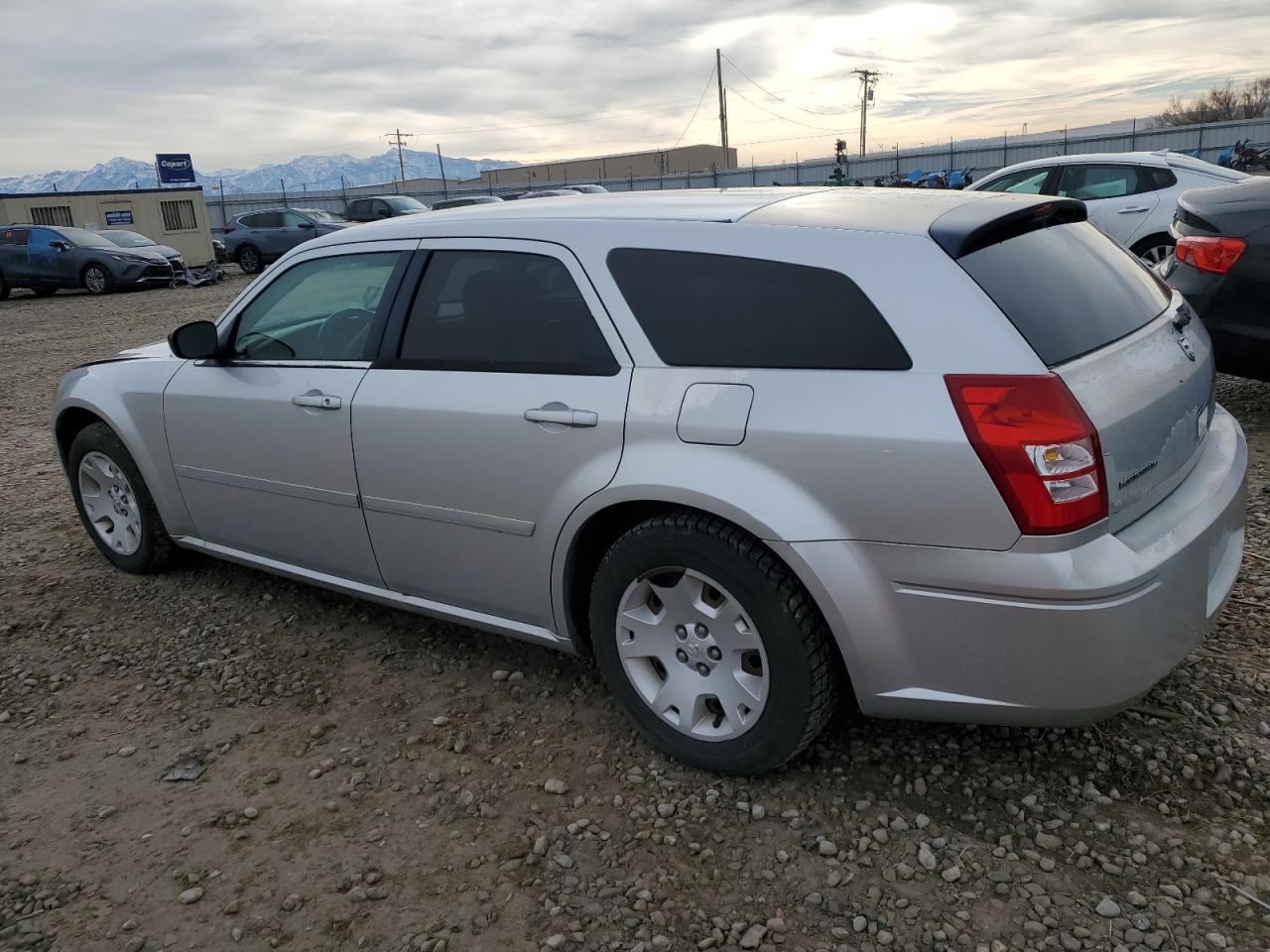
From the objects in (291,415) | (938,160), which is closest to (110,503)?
(291,415)

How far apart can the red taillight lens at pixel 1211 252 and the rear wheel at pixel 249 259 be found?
23445 mm

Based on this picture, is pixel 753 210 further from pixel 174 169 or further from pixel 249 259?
pixel 174 169

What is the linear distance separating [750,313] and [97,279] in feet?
71.3

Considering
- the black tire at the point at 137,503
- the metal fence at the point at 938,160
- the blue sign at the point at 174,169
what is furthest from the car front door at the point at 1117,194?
the blue sign at the point at 174,169

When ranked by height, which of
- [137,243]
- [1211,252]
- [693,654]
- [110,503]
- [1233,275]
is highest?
[137,243]

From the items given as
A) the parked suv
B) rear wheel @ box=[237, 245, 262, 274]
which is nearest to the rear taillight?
the parked suv

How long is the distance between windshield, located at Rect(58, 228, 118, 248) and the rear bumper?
2227 cm

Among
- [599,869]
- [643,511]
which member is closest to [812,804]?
[599,869]

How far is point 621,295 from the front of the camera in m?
2.82

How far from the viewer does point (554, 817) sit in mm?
2713

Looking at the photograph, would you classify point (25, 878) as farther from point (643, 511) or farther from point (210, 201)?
point (210, 201)

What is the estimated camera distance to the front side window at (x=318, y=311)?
137 inches

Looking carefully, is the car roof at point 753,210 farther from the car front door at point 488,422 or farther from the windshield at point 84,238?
the windshield at point 84,238

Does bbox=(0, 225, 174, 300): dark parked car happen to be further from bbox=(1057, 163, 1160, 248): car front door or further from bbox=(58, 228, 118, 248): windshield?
bbox=(1057, 163, 1160, 248): car front door
